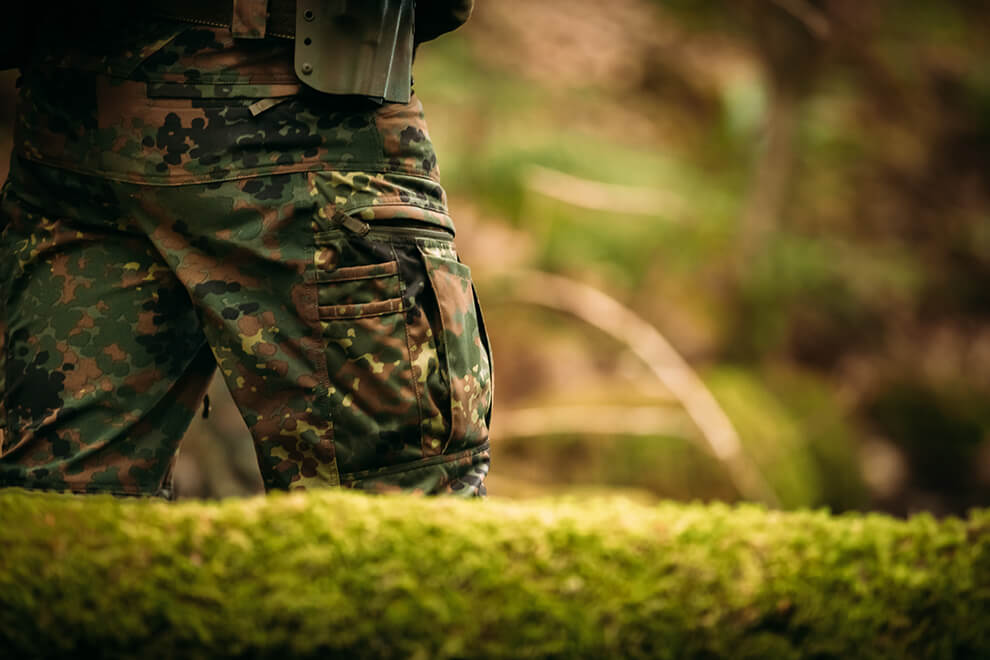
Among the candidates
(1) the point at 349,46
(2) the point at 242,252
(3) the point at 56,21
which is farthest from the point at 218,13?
(2) the point at 242,252

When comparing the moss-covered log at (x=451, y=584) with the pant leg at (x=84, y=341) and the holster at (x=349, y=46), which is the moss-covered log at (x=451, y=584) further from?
the holster at (x=349, y=46)

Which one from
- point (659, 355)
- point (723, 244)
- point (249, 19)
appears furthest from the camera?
point (723, 244)

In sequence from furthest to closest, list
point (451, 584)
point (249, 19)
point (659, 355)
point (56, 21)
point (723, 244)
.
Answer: point (723, 244)
point (659, 355)
point (56, 21)
point (249, 19)
point (451, 584)

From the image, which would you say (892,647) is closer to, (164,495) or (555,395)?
(164,495)

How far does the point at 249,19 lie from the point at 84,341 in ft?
2.34

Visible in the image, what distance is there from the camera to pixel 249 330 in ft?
5.46

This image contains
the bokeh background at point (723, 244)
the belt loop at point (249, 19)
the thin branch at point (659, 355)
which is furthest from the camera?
the bokeh background at point (723, 244)

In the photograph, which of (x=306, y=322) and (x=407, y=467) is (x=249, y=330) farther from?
(x=407, y=467)

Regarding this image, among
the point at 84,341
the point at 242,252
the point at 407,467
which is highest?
the point at 242,252

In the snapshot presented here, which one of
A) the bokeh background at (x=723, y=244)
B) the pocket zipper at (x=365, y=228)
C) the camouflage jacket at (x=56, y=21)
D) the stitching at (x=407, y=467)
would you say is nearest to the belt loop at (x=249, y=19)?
the camouflage jacket at (x=56, y=21)

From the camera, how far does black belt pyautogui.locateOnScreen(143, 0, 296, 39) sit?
1.67 meters

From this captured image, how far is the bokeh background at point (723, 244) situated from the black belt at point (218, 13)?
2449 mm

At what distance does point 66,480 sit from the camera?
166 cm

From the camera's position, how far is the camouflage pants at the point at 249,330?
167 centimetres
